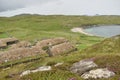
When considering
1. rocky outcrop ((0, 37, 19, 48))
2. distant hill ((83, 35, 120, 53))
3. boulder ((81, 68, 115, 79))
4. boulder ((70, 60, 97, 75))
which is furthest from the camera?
rocky outcrop ((0, 37, 19, 48))

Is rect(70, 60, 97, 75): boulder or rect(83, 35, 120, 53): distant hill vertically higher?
rect(70, 60, 97, 75): boulder

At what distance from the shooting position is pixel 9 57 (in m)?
63.5

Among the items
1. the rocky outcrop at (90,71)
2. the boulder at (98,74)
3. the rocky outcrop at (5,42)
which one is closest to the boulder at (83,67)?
the rocky outcrop at (90,71)

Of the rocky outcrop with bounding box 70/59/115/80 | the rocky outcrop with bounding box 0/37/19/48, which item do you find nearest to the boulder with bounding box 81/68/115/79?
the rocky outcrop with bounding box 70/59/115/80

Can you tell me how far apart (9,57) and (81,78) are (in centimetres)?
4342

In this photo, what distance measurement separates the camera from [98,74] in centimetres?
2269

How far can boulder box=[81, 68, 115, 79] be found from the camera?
22.4 m

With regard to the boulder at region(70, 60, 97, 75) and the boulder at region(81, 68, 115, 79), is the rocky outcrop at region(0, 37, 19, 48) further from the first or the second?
the boulder at region(81, 68, 115, 79)


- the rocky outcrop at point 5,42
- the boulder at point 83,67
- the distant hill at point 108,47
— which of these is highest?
the boulder at point 83,67

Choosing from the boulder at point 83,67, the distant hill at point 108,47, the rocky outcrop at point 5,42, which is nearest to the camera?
the boulder at point 83,67

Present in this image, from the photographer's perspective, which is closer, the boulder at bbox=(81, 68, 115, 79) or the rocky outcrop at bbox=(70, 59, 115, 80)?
the boulder at bbox=(81, 68, 115, 79)

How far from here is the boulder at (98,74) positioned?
22.4 meters

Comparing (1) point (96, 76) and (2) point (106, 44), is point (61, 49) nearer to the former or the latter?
(2) point (106, 44)

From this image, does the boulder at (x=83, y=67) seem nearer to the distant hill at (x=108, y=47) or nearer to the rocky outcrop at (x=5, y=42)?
Result: the distant hill at (x=108, y=47)
